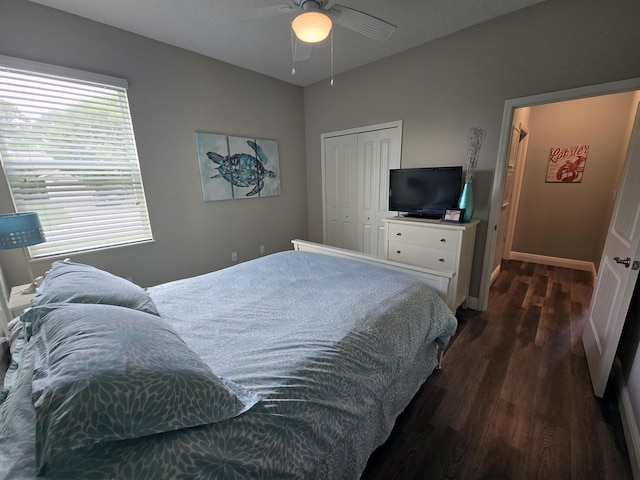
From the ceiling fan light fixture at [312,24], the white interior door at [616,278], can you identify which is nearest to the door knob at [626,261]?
the white interior door at [616,278]

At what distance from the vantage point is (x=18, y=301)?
5.97ft

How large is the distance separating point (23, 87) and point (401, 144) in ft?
11.2

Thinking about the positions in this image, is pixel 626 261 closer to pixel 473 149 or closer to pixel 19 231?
pixel 473 149

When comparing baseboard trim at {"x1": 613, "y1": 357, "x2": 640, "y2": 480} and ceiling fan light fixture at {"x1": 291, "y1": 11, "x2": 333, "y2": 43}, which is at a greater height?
ceiling fan light fixture at {"x1": 291, "y1": 11, "x2": 333, "y2": 43}

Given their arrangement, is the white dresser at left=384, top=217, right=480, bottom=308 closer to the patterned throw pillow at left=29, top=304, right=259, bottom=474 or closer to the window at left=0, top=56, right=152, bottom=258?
the patterned throw pillow at left=29, top=304, right=259, bottom=474

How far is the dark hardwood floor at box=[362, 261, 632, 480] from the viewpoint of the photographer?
132 centimetres

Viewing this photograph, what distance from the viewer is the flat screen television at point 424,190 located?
266cm

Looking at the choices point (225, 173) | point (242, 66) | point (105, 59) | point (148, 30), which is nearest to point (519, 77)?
point (242, 66)

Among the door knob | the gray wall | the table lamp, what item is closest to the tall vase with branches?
the door knob

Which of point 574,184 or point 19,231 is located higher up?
point 574,184

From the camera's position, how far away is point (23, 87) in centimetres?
206

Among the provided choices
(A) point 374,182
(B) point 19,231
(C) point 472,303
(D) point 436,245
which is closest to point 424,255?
(D) point 436,245

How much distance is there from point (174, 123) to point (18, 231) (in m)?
1.64

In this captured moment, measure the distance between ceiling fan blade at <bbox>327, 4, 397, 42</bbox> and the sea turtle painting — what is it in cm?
200
